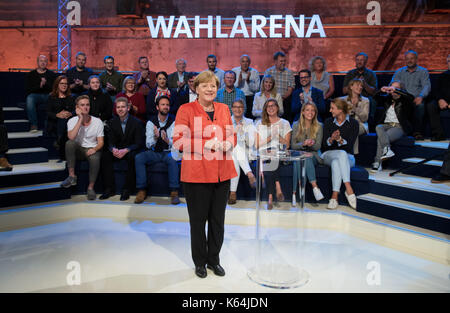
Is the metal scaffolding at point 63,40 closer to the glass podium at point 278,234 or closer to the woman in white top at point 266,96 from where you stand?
the woman in white top at point 266,96

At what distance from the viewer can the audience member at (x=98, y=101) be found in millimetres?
5215

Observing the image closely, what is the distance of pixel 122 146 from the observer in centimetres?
470

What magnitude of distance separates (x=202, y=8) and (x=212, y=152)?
6375mm

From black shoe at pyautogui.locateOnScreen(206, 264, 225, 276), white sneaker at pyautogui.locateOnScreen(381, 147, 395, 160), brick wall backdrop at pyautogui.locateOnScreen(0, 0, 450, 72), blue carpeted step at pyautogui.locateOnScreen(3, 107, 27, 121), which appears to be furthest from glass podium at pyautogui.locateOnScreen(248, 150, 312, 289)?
brick wall backdrop at pyautogui.locateOnScreen(0, 0, 450, 72)

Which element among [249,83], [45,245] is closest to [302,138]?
[249,83]

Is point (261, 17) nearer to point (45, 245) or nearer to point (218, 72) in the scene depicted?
point (218, 72)

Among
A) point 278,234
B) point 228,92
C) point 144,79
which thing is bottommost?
point 278,234

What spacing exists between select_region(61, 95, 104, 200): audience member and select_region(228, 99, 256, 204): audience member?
1.57 metres

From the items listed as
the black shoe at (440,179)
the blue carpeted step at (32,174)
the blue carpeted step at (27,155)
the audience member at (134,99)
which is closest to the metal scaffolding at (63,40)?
the audience member at (134,99)

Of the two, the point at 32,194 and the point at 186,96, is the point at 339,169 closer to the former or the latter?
the point at 186,96

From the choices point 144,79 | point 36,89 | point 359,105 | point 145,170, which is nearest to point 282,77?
point 359,105

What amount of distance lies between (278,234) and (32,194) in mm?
2865
